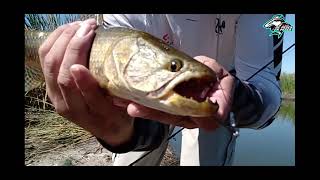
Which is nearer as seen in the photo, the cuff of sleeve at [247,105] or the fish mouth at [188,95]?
the fish mouth at [188,95]

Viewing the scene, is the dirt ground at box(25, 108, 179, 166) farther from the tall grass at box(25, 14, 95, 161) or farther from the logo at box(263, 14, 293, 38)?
the logo at box(263, 14, 293, 38)

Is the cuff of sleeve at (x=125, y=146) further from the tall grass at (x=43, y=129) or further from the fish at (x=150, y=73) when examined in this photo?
the tall grass at (x=43, y=129)

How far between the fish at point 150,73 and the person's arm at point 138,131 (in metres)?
0.27

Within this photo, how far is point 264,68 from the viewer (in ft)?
6.11

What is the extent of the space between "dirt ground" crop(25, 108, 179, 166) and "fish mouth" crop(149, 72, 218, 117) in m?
2.01

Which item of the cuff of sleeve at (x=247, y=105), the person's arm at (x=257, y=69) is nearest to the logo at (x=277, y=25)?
the person's arm at (x=257, y=69)

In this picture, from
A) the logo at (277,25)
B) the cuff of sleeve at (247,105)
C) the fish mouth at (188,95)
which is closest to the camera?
the fish mouth at (188,95)

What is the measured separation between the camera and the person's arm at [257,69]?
5.77 feet

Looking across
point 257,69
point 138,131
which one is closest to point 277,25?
point 257,69

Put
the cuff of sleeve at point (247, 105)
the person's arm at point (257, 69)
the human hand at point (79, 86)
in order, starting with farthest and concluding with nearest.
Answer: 1. the person's arm at point (257, 69)
2. the cuff of sleeve at point (247, 105)
3. the human hand at point (79, 86)

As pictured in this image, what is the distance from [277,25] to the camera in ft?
6.50

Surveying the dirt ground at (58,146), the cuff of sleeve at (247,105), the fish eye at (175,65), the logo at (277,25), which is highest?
the logo at (277,25)
